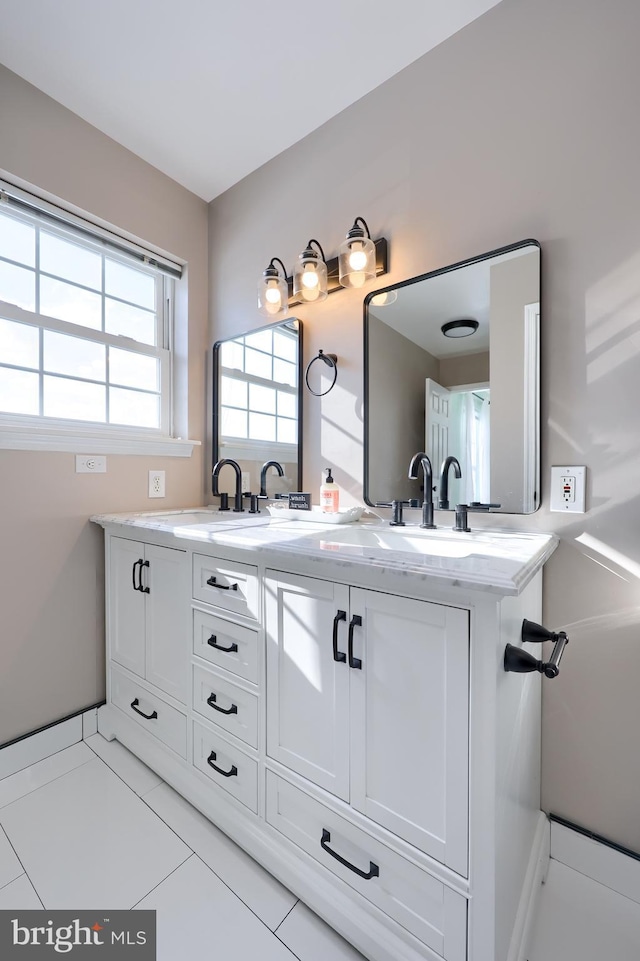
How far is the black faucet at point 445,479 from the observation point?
1.45m

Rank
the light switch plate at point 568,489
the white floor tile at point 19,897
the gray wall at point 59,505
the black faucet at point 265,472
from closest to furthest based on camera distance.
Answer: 1. the white floor tile at point 19,897
2. the light switch plate at point 568,489
3. the gray wall at point 59,505
4. the black faucet at point 265,472

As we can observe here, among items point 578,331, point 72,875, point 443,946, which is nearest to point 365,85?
point 578,331

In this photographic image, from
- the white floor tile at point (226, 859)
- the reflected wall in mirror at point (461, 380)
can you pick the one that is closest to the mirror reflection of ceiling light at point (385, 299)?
the reflected wall in mirror at point (461, 380)

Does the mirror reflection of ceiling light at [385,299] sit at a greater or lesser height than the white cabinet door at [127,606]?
greater

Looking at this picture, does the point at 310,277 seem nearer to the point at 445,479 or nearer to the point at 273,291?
the point at 273,291

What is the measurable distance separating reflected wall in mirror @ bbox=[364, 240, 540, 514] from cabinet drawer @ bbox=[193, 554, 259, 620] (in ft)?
2.01

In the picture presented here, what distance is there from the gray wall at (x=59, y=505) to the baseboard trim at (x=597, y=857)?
1.81m

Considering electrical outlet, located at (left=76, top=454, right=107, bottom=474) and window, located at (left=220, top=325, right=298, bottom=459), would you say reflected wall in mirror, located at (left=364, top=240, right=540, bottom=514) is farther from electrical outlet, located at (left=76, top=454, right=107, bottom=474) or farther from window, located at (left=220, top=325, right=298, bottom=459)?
electrical outlet, located at (left=76, top=454, right=107, bottom=474)

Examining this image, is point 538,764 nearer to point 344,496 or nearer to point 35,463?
point 344,496

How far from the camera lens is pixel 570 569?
4.12ft

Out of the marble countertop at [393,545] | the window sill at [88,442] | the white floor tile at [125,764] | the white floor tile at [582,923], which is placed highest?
the window sill at [88,442]

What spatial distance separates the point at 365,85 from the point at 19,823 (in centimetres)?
291

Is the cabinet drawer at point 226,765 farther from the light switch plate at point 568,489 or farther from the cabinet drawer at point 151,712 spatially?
the light switch plate at point 568,489

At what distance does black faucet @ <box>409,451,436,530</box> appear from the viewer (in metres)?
1.44
